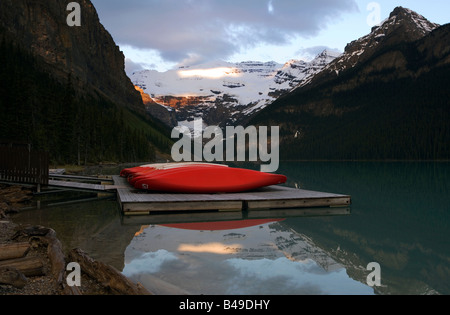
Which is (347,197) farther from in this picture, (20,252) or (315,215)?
(20,252)

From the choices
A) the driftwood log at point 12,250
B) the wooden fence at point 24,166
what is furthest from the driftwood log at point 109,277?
the wooden fence at point 24,166

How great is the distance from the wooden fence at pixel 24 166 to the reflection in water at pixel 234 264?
8.53m

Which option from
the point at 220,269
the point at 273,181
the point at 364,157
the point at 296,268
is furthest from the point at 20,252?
the point at 364,157

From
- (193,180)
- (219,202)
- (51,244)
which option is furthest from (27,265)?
(193,180)

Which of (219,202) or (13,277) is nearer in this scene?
(13,277)

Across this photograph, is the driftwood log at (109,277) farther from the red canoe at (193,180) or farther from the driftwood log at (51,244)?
the red canoe at (193,180)

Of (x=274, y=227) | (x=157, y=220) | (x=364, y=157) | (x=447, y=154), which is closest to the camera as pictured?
(x=274, y=227)

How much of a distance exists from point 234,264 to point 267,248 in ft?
6.01

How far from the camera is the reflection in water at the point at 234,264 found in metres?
6.93

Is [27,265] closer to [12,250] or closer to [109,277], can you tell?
[12,250]

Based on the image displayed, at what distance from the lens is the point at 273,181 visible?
20047mm

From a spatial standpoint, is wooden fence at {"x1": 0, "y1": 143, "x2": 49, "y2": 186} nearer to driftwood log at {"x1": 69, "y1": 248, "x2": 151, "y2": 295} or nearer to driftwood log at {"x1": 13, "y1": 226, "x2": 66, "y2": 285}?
driftwood log at {"x1": 13, "y1": 226, "x2": 66, "y2": 285}

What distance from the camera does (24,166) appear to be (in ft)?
60.3
